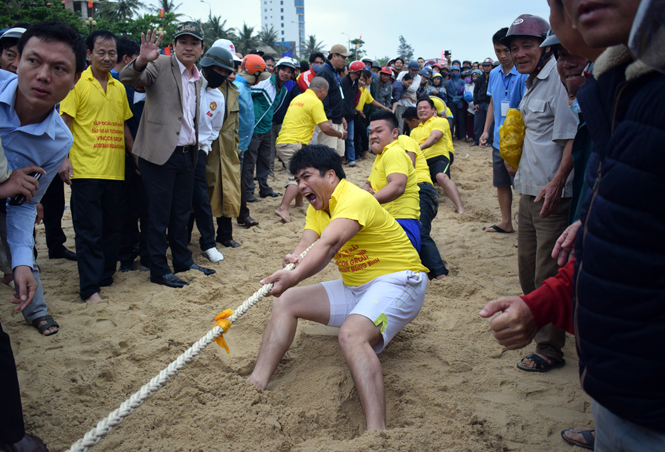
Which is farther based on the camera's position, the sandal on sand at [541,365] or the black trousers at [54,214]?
the black trousers at [54,214]

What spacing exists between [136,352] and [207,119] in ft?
7.90

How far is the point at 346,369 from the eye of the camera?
9.00ft

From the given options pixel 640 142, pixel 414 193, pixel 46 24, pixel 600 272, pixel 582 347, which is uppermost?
pixel 46 24

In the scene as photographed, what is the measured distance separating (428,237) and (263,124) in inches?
122

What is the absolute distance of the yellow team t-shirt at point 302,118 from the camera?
6.15 metres

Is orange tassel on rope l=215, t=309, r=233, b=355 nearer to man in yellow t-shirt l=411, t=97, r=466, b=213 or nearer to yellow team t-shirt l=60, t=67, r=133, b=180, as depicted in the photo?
yellow team t-shirt l=60, t=67, r=133, b=180

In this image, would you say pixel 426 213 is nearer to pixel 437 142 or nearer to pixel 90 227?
pixel 437 142

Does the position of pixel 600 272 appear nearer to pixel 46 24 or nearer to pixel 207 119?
pixel 46 24

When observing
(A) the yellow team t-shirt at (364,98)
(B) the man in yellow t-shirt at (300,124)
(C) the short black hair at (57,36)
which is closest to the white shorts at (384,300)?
(C) the short black hair at (57,36)

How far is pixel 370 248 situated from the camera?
109 inches

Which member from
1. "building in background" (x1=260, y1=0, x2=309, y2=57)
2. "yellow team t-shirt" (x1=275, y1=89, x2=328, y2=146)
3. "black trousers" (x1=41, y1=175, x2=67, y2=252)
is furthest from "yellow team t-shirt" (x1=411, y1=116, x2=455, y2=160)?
"building in background" (x1=260, y1=0, x2=309, y2=57)

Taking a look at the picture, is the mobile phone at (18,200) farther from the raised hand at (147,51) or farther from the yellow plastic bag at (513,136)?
the yellow plastic bag at (513,136)

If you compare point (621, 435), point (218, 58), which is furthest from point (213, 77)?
point (621, 435)

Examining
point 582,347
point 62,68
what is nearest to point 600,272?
point 582,347
